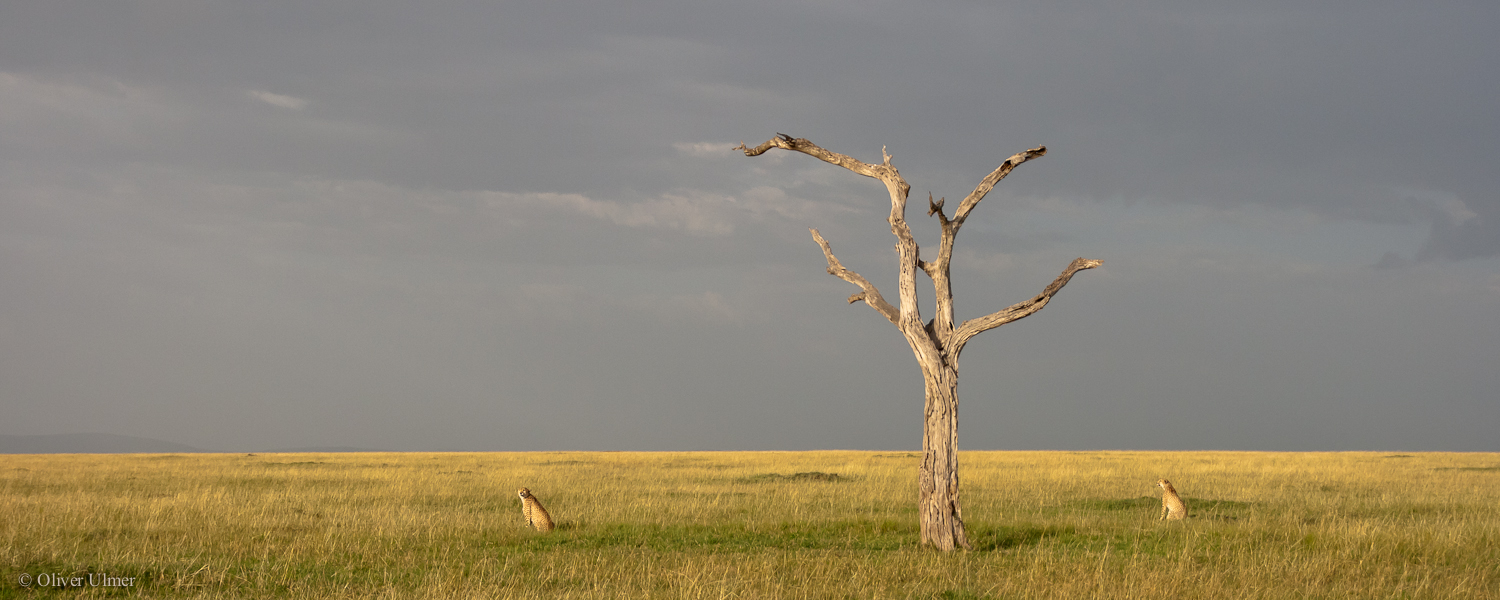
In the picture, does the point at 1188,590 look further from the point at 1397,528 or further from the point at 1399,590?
the point at 1397,528

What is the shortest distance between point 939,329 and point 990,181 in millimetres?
2091

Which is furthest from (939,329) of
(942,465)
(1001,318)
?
(942,465)

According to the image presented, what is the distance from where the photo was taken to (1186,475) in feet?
103

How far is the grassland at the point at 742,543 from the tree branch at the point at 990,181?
14.0 feet

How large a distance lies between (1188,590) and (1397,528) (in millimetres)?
7831

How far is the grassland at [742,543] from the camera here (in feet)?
30.8

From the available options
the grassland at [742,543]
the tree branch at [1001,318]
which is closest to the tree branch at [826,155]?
the tree branch at [1001,318]

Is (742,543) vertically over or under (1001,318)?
under

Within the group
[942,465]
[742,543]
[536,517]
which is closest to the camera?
[942,465]

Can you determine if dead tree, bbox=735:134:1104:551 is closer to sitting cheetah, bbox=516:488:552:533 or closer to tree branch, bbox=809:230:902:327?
tree branch, bbox=809:230:902:327

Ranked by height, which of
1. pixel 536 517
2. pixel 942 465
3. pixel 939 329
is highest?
pixel 939 329

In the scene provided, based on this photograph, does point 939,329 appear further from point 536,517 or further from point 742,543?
point 536,517

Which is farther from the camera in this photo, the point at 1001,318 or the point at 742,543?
the point at 742,543

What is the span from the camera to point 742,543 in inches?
504
